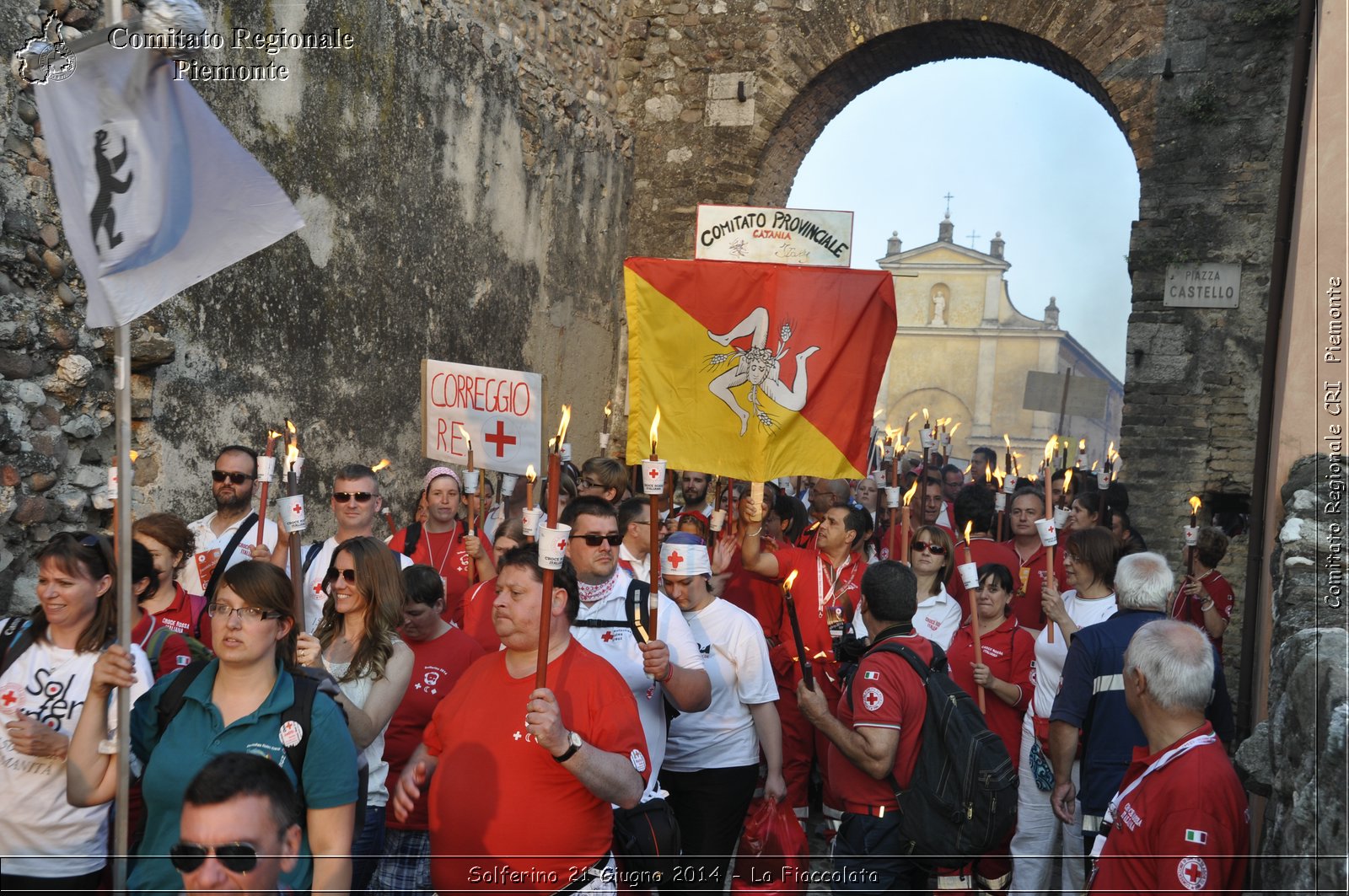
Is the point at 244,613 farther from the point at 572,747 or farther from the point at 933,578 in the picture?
the point at 933,578

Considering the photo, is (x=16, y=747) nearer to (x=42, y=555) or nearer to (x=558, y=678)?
Result: (x=42, y=555)

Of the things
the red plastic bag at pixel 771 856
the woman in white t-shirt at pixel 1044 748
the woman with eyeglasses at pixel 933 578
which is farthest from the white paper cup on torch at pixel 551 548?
the woman with eyeglasses at pixel 933 578

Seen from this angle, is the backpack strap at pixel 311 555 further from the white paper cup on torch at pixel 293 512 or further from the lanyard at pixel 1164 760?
the lanyard at pixel 1164 760

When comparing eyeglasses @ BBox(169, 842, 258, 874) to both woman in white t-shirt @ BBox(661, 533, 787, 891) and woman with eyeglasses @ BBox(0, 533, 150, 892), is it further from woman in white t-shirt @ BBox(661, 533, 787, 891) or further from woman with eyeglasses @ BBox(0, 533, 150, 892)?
woman in white t-shirt @ BBox(661, 533, 787, 891)

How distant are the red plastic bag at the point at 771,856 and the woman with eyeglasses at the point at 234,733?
198cm

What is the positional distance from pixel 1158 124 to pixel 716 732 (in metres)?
9.23

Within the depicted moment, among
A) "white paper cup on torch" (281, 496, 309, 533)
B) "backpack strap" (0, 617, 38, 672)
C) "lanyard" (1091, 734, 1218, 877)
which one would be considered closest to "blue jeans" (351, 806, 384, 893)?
"white paper cup on torch" (281, 496, 309, 533)

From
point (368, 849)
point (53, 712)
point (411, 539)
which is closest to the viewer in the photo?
point (53, 712)

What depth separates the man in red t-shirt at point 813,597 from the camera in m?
5.79

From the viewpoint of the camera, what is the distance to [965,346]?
2174 inches

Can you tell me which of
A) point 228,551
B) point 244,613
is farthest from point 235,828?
point 228,551

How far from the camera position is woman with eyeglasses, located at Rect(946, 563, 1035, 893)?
5410 millimetres

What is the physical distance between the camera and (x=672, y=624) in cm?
467

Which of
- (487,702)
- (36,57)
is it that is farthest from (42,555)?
(36,57)
